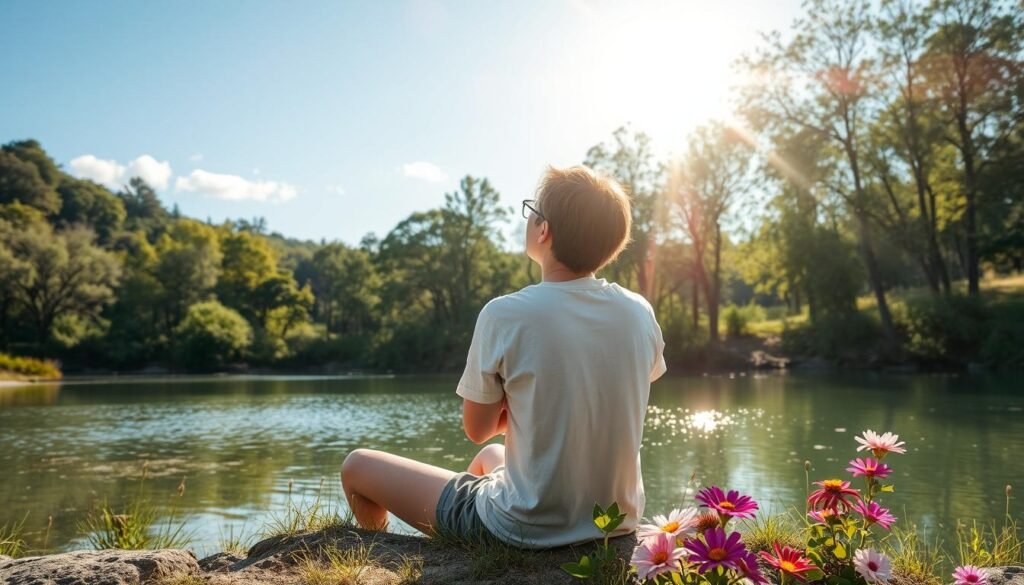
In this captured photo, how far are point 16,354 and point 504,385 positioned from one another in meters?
50.7

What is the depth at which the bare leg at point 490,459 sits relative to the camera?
2881mm

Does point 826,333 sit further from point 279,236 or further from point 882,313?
point 279,236

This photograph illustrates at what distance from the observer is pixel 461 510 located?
2631mm

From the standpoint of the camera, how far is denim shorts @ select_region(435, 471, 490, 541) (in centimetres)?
257

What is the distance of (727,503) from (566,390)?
0.55 meters

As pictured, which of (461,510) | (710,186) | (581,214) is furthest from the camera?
(710,186)

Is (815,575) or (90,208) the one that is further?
(90,208)

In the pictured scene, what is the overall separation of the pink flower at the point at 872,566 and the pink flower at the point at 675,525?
0.48 meters

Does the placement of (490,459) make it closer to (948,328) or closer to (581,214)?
(581,214)

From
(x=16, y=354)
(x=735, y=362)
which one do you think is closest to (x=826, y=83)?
(x=735, y=362)

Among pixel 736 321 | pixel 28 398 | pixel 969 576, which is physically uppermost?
pixel 736 321

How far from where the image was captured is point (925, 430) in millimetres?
11266

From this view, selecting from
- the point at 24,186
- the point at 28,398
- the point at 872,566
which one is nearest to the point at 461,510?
the point at 872,566

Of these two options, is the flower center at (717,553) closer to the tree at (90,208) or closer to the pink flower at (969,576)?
the pink flower at (969,576)
